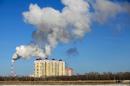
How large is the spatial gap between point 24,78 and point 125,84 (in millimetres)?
26826

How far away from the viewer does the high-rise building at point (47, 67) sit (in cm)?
8897

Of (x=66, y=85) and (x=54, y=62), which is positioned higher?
(x=54, y=62)

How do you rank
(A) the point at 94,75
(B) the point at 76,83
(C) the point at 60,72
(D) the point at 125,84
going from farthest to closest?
1. (C) the point at 60,72
2. (A) the point at 94,75
3. (B) the point at 76,83
4. (D) the point at 125,84

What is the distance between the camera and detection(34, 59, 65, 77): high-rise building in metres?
89.0

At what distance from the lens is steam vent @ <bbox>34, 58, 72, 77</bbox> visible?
3508 inches

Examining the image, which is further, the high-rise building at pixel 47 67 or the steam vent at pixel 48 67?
the steam vent at pixel 48 67

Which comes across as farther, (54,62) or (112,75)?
(54,62)

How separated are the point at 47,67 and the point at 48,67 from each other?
0.27 m

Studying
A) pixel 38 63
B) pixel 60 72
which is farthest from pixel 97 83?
pixel 60 72

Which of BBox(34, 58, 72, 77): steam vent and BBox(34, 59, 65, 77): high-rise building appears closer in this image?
BBox(34, 59, 65, 77): high-rise building

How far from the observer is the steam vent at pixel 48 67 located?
89106mm

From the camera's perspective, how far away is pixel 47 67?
91.1 metres

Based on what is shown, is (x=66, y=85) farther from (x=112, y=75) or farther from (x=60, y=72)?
(x=60, y=72)

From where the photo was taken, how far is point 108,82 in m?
47.3
